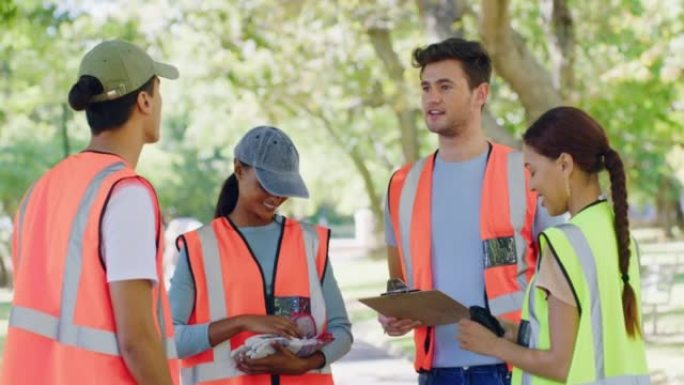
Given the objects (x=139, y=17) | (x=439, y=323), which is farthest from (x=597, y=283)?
(x=139, y=17)

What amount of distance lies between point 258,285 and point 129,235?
144cm

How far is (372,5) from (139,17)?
161 inches

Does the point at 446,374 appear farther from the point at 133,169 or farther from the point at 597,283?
the point at 133,169

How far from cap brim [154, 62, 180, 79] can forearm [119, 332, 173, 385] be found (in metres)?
0.90

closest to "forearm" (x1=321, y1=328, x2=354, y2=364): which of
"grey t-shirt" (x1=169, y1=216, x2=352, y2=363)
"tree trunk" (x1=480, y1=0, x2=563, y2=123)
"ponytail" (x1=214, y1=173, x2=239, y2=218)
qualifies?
"grey t-shirt" (x1=169, y1=216, x2=352, y2=363)

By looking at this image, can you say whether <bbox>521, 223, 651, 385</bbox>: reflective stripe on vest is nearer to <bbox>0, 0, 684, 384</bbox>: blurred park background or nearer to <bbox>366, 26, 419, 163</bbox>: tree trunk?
<bbox>0, 0, 684, 384</bbox>: blurred park background

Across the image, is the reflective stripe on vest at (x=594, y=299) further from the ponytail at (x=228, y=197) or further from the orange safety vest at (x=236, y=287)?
the ponytail at (x=228, y=197)

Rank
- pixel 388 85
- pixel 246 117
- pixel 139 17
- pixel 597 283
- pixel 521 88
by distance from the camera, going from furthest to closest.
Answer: pixel 246 117, pixel 388 85, pixel 139 17, pixel 521 88, pixel 597 283

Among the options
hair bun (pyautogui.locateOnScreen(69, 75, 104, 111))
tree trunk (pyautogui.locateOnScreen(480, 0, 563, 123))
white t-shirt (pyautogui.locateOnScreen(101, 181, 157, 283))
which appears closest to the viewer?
white t-shirt (pyautogui.locateOnScreen(101, 181, 157, 283))

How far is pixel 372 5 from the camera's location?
26047mm

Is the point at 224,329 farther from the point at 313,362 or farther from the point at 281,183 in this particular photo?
the point at 281,183

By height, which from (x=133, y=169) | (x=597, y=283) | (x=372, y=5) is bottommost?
(x=597, y=283)

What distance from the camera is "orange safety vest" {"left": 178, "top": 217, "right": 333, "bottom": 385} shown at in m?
5.72

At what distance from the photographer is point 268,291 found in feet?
18.8
